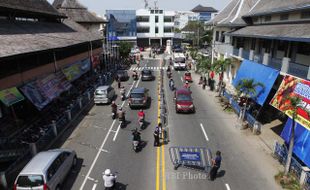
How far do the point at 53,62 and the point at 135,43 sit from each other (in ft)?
221

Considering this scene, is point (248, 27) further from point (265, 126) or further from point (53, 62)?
point (53, 62)

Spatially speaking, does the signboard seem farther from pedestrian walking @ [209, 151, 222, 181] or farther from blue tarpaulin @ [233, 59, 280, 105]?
blue tarpaulin @ [233, 59, 280, 105]

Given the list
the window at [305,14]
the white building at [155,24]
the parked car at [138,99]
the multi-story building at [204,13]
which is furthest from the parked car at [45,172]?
the multi-story building at [204,13]

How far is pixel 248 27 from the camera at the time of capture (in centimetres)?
3097

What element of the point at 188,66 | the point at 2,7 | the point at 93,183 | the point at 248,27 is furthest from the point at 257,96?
the point at 188,66

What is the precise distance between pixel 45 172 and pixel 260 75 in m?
19.9

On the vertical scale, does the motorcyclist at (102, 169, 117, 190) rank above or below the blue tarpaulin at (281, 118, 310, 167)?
below

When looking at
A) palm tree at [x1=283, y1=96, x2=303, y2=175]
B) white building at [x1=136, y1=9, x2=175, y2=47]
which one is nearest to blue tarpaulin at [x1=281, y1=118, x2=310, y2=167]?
palm tree at [x1=283, y1=96, x2=303, y2=175]

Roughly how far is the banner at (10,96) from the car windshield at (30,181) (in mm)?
6910

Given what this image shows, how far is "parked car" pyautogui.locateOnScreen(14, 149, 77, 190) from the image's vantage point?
38.3ft

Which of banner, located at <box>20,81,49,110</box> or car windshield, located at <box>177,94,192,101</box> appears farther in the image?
car windshield, located at <box>177,94,192,101</box>

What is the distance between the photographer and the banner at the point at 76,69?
2843cm

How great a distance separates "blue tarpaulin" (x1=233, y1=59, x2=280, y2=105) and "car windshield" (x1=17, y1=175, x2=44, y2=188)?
17.3m

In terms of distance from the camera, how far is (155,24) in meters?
92.9
